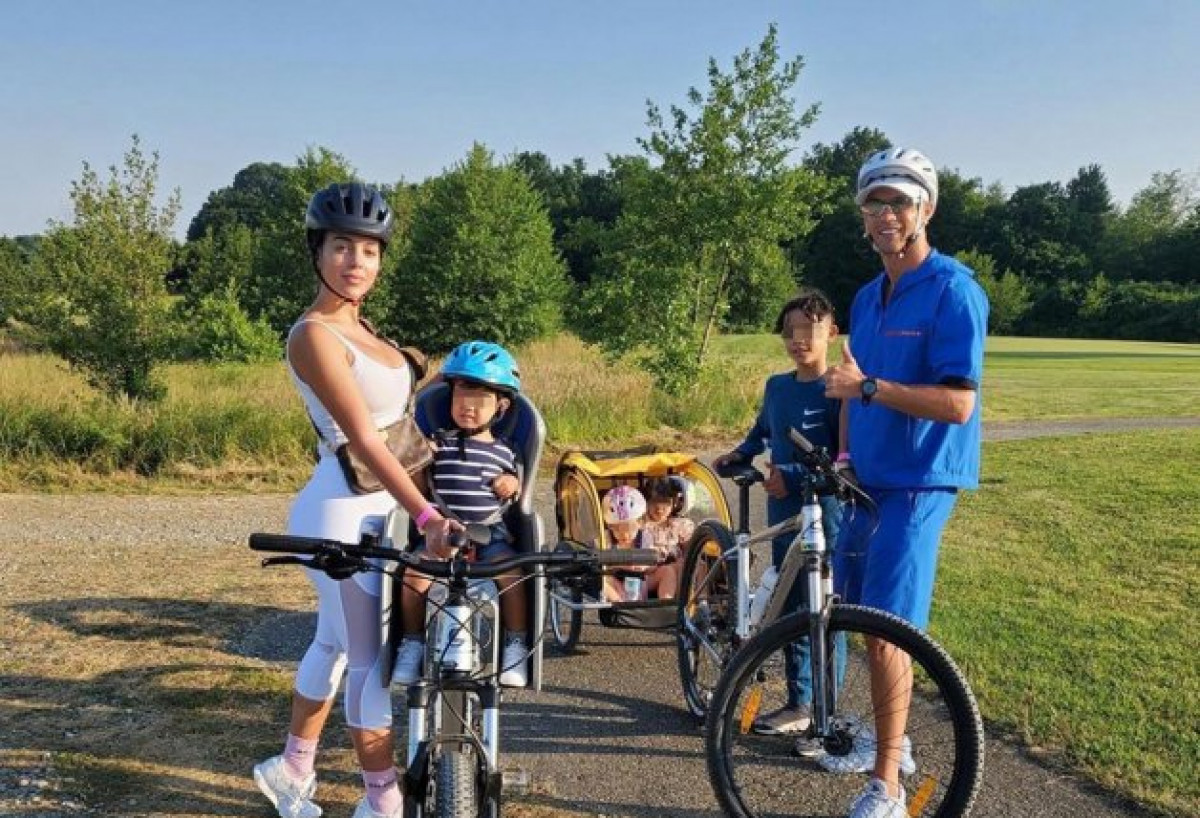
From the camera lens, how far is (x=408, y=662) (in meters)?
2.98

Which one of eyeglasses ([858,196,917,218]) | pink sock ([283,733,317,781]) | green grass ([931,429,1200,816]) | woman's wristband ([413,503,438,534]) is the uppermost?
eyeglasses ([858,196,917,218])

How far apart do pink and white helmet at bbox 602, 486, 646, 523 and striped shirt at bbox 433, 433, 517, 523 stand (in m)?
1.66

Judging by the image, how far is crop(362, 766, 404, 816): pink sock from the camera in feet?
10.4

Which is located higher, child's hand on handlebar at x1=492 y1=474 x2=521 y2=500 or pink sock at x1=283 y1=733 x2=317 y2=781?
child's hand on handlebar at x1=492 y1=474 x2=521 y2=500

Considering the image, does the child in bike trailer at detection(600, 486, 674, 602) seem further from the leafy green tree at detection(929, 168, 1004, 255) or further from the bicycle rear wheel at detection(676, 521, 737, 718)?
the leafy green tree at detection(929, 168, 1004, 255)

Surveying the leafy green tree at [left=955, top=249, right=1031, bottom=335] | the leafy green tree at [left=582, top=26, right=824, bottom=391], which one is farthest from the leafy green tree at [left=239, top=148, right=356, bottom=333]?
the leafy green tree at [left=955, top=249, right=1031, bottom=335]

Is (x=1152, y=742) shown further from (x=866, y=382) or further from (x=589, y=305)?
(x=589, y=305)

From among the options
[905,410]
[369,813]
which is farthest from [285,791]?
[905,410]

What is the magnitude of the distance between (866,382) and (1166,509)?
24.8 feet

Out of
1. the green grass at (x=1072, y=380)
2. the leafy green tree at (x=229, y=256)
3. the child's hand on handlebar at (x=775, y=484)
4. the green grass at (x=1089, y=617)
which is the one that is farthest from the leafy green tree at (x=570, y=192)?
the child's hand on handlebar at (x=775, y=484)

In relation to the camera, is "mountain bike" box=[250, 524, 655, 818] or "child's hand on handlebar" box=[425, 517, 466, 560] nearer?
"mountain bike" box=[250, 524, 655, 818]

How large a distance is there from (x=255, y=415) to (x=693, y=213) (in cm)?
663

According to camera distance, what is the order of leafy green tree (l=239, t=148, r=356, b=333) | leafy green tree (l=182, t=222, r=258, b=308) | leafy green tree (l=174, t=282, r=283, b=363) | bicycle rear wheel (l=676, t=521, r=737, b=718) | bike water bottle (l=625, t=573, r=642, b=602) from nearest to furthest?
bicycle rear wheel (l=676, t=521, r=737, b=718) → bike water bottle (l=625, t=573, r=642, b=602) → leafy green tree (l=174, t=282, r=283, b=363) → leafy green tree (l=239, t=148, r=356, b=333) → leafy green tree (l=182, t=222, r=258, b=308)

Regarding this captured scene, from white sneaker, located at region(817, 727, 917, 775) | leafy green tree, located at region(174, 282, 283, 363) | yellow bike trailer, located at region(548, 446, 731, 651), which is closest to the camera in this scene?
white sneaker, located at region(817, 727, 917, 775)
